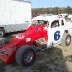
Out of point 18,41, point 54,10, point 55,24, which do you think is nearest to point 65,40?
point 55,24

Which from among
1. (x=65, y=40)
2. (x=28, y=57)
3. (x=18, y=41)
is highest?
(x=18, y=41)

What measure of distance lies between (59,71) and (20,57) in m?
1.58

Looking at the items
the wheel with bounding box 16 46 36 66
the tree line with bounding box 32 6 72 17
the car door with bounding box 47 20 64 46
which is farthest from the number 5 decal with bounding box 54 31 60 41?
the tree line with bounding box 32 6 72 17

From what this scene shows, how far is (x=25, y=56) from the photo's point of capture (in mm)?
7637

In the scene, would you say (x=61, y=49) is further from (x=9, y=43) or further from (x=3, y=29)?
(x=3, y=29)

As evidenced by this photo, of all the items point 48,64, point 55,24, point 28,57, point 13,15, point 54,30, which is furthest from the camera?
point 13,15

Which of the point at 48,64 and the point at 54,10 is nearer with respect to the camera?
the point at 48,64

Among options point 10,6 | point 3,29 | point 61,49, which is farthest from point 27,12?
point 61,49

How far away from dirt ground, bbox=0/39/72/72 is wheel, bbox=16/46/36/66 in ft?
0.73

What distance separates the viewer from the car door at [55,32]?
9.16 meters

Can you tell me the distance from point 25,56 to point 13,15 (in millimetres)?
9652

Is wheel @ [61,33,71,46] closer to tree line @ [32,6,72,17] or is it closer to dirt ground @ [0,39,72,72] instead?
dirt ground @ [0,39,72,72]

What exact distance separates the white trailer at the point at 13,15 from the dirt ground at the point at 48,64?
710cm

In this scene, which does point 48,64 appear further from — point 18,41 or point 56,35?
point 56,35
